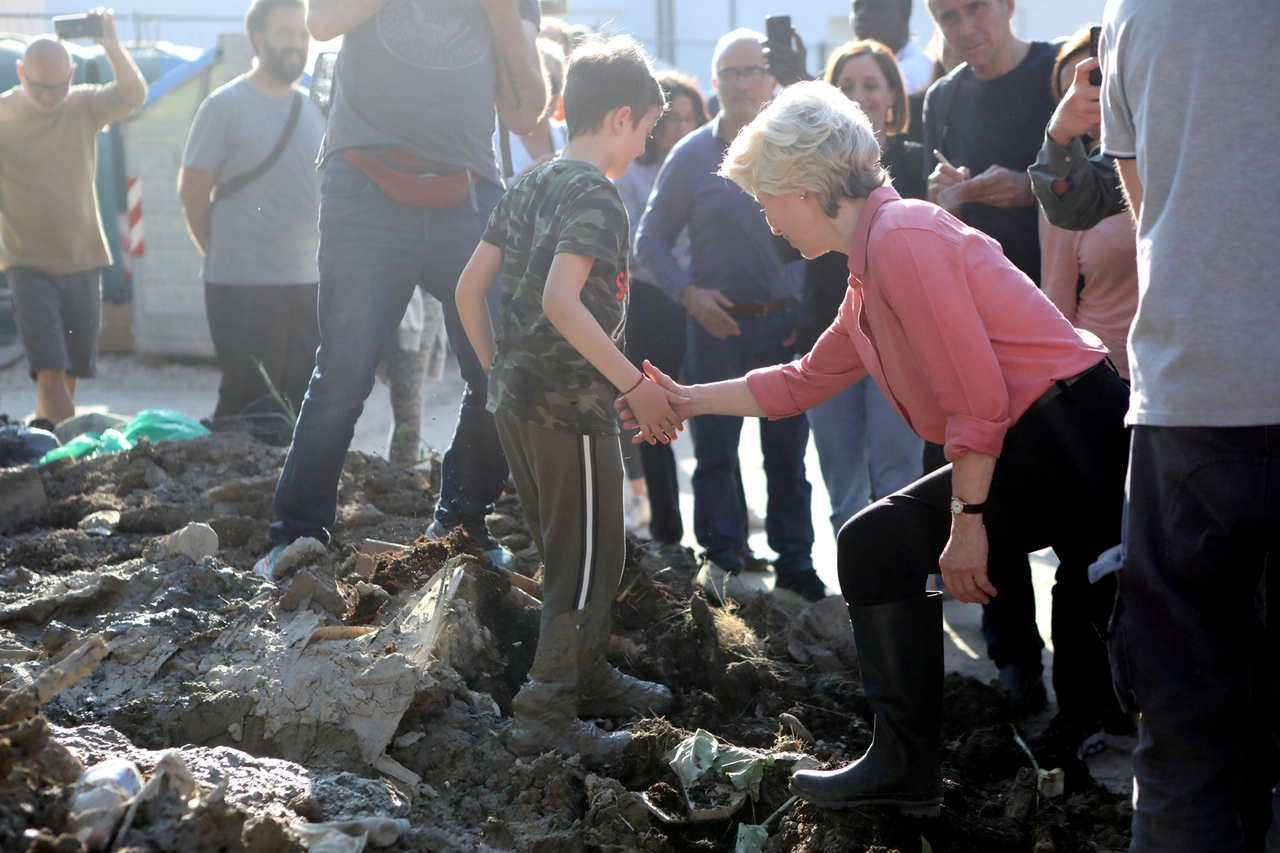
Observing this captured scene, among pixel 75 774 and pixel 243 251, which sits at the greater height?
pixel 243 251

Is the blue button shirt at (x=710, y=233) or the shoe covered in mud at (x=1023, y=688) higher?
the blue button shirt at (x=710, y=233)

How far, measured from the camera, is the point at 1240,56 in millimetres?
1875

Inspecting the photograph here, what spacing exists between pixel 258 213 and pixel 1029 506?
490 centimetres

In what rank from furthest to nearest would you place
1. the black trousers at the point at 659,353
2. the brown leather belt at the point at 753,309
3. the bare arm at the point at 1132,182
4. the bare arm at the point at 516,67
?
the black trousers at the point at 659,353 → the brown leather belt at the point at 753,309 → the bare arm at the point at 516,67 → the bare arm at the point at 1132,182

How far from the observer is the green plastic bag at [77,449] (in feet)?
19.0

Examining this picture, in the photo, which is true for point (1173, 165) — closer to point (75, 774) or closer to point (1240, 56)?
point (1240, 56)

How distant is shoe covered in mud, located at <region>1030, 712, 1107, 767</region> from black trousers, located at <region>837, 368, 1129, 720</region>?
2.71 ft

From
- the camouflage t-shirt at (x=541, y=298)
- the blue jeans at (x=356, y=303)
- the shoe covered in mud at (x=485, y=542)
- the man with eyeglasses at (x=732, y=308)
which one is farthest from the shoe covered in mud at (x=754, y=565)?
the camouflage t-shirt at (x=541, y=298)

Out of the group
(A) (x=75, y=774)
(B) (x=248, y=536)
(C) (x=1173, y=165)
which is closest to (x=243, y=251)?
(B) (x=248, y=536)

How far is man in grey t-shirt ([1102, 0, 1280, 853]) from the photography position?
1.88 meters

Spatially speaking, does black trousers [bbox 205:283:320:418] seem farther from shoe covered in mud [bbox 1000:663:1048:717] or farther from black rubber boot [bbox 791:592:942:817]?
black rubber boot [bbox 791:592:942:817]

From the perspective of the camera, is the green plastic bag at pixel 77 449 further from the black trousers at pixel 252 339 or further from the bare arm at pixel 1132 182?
the bare arm at pixel 1132 182

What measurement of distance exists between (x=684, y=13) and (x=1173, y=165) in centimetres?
2372

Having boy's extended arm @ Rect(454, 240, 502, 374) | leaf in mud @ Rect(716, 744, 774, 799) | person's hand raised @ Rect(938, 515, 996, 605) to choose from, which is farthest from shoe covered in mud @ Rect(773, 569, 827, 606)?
person's hand raised @ Rect(938, 515, 996, 605)
